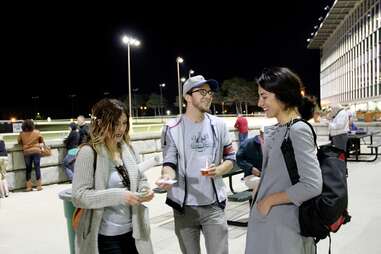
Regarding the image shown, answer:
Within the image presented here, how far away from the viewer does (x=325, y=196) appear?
218 centimetres

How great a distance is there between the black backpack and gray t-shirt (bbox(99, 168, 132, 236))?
4.07 ft

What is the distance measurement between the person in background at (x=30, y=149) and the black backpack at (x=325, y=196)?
9054 mm

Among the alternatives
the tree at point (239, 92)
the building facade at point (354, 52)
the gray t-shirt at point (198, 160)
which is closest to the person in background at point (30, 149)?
the gray t-shirt at point (198, 160)

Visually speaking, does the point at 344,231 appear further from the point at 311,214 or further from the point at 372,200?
the point at 311,214

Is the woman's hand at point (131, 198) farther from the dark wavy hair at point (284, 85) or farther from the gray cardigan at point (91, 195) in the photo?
the dark wavy hair at point (284, 85)

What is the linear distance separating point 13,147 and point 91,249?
854 centimetres

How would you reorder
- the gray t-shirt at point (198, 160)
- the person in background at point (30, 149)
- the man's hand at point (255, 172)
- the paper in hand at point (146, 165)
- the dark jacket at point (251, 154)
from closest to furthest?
the paper in hand at point (146, 165), the gray t-shirt at point (198, 160), the man's hand at point (255, 172), the dark jacket at point (251, 154), the person in background at point (30, 149)

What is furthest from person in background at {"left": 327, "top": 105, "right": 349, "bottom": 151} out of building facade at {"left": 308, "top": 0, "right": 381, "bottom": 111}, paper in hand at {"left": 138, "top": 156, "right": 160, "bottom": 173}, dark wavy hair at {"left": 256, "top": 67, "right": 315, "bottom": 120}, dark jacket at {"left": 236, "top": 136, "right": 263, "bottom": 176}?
building facade at {"left": 308, "top": 0, "right": 381, "bottom": 111}

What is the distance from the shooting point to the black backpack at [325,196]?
2166mm

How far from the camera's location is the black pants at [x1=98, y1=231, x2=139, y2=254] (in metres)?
2.88

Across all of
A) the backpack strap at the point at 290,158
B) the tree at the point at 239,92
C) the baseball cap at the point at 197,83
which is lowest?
the backpack strap at the point at 290,158

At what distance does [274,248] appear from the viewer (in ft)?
7.63

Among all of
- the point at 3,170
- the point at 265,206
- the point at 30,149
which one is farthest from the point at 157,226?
the point at 30,149

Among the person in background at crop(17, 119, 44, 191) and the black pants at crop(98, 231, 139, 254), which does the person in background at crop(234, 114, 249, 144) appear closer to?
the person in background at crop(17, 119, 44, 191)
